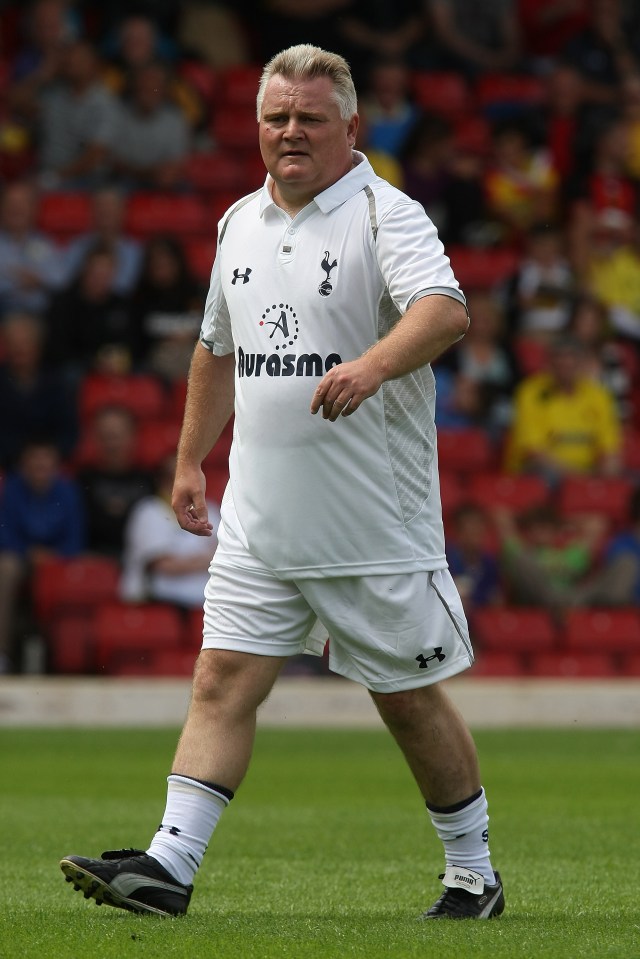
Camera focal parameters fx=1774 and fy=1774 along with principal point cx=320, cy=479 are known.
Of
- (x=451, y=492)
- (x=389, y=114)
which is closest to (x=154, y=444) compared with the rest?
(x=451, y=492)

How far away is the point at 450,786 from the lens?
4602 mm

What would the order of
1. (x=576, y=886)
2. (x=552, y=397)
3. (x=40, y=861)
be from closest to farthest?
(x=576, y=886) → (x=40, y=861) → (x=552, y=397)

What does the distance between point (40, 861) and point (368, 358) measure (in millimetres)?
2507

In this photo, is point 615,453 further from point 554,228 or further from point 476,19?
point 476,19

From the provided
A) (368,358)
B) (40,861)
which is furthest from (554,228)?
(368,358)

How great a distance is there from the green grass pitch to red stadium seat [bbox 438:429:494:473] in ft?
10.2

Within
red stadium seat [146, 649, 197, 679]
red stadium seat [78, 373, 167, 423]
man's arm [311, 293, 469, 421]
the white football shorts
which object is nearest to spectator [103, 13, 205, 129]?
red stadium seat [78, 373, 167, 423]

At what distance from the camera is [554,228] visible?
16.7 meters

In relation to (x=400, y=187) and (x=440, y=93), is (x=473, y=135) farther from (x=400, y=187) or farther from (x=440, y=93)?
(x=400, y=187)

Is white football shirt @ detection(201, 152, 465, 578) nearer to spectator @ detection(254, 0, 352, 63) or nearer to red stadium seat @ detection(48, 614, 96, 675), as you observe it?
red stadium seat @ detection(48, 614, 96, 675)

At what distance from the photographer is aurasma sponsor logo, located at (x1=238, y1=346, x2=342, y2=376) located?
4.48 metres

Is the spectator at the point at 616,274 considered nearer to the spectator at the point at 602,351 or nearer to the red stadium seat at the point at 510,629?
the spectator at the point at 602,351

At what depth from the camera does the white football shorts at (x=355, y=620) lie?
4461mm

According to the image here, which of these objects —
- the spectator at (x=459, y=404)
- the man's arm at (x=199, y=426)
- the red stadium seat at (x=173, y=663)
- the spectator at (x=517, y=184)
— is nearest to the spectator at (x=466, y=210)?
the spectator at (x=517, y=184)
